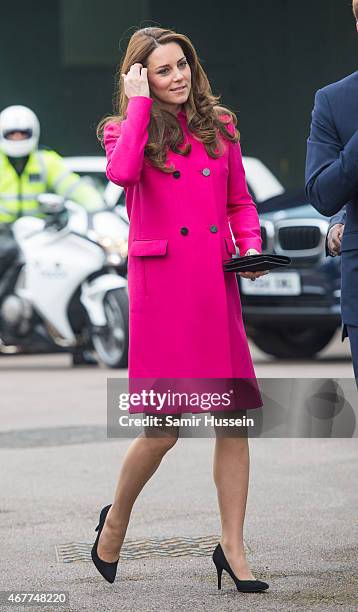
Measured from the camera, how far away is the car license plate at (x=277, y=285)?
42.3ft

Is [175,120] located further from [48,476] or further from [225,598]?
[48,476]

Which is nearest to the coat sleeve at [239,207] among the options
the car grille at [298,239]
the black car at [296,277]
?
the black car at [296,277]

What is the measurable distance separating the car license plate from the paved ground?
3143mm

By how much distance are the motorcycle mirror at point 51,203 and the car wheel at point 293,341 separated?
202 cm

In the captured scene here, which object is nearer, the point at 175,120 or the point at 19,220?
the point at 175,120

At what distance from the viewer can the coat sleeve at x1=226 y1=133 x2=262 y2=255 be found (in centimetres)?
502

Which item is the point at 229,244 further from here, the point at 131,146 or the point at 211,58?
the point at 211,58

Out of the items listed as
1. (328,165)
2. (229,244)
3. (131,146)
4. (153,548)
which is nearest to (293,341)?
(153,548)

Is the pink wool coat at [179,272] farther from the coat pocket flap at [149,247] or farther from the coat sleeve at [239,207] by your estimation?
the coat sleeve at [239,207]

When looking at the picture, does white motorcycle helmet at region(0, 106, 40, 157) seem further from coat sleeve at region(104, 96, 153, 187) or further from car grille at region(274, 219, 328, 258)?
coat sleeve at region(104, 96, 153, 187)

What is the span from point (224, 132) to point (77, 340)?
8.70 meters

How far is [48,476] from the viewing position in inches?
291

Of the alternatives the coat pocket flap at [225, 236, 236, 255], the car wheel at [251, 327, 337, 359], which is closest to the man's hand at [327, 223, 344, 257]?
the coat pocket flap at [225, 236, 236, 255]

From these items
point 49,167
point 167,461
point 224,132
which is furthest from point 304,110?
point 224,132
